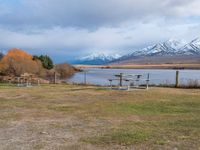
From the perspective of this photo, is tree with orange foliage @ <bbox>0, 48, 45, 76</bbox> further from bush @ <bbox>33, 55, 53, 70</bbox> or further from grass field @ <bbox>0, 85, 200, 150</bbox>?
grass field @ <bbox>0, 85, 200, 150</bbox>

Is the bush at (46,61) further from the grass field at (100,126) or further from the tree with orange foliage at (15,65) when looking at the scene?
the grass field at (100,126)

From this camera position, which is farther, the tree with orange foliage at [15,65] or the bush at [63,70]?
the bush at [63,70]

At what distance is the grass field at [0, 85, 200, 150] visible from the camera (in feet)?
24.6

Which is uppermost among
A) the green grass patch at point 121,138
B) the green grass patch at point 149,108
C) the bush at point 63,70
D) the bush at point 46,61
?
the bush at point 46,61

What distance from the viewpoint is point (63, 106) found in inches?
533

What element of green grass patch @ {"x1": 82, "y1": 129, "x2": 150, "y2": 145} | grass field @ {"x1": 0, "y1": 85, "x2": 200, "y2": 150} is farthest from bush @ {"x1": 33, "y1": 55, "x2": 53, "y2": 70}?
green grass patch @ {"x1": 82, "y1": 129, "x2": 150, "y2": 145}

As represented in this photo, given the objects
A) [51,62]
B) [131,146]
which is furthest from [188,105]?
[51,62]

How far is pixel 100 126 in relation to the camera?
369 inches

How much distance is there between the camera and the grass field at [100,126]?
7.49m

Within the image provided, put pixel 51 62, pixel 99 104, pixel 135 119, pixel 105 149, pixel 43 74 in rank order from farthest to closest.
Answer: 1. pixel 51 62
2. pixel 43 74
3. pixel 99 104
4. pixel 135 119
5. pixel 105 149

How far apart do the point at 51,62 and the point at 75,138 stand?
48.2m

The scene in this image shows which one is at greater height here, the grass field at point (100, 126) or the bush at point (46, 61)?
the bush at point (46, 61)

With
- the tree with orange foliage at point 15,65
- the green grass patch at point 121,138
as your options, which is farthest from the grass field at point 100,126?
the tree with orange foliage at point 15,65

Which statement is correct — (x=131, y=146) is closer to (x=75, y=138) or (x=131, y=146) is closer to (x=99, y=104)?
(x=75, y=138)
